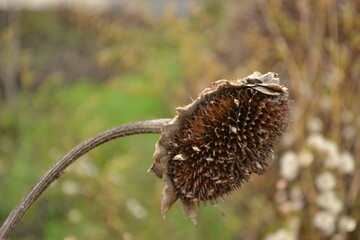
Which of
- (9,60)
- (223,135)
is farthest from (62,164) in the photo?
(9,60)

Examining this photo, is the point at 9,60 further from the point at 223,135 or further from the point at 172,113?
the point at 223,135

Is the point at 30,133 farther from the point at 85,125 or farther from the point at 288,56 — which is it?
the point at 288,56

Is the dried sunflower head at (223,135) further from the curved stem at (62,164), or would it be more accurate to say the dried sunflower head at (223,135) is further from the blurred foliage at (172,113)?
the blurred foliage at (172,113)

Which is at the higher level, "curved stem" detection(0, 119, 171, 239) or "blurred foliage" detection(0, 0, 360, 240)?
"blurred foliage" detection(0, 0, 360, 240)

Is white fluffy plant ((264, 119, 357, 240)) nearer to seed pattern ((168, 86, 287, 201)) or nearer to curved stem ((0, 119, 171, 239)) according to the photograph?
seed pattern ((168, 86, 287, 201))

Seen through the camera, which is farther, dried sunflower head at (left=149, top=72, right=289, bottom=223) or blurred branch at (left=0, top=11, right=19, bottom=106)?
blurred branch at (left=0, top=11, right=19, bottom=106)

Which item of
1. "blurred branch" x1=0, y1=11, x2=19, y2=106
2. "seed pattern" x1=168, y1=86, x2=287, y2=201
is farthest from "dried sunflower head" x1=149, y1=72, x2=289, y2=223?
"blurred branch" x1=0, y1=11, x2=19, y2=106

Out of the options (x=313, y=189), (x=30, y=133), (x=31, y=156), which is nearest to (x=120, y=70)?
(x=30, y=133)
